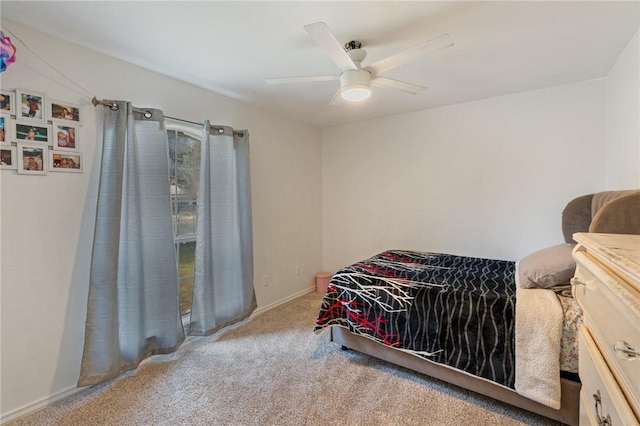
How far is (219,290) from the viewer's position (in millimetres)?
2707

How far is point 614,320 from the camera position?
719 mm

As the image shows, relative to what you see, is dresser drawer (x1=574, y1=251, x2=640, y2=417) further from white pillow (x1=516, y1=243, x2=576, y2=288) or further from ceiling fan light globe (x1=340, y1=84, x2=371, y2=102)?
ceiling fan light globe (x1=340, y1=84, x2=371, y2=102)

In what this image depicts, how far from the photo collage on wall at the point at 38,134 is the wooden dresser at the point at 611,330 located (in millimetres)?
2667

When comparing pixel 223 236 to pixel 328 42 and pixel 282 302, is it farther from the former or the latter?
pixel 328 42

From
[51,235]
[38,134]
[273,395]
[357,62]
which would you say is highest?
[357,62]

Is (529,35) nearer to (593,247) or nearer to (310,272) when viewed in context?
(593,247)

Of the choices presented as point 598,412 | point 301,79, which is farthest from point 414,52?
point 598,412

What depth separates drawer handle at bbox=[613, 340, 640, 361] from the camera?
60 cm

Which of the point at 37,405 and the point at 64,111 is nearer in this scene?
the point at 37,405

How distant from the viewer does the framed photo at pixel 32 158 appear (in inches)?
66.8

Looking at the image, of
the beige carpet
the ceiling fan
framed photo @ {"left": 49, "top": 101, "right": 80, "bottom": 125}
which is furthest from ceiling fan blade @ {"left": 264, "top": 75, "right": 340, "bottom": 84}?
the beige carpet

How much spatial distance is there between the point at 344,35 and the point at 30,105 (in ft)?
6.42

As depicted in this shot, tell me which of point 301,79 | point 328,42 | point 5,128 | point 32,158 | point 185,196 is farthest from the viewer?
point 185,196

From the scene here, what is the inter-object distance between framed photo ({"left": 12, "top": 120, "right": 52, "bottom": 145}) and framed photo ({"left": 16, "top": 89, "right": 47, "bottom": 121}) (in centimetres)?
4
